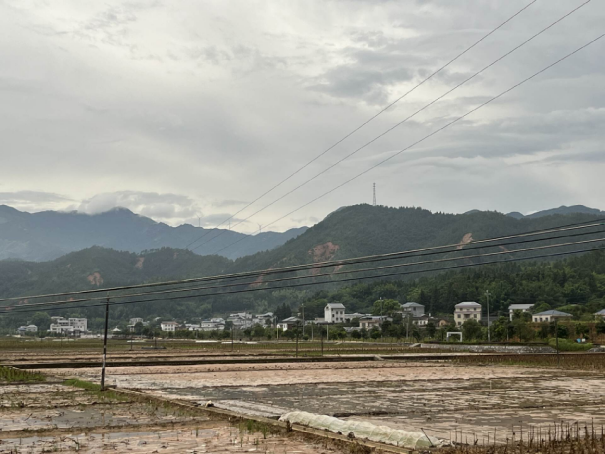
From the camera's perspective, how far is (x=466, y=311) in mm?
A: 155750

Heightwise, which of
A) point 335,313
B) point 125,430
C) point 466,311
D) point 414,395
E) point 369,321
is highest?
point 466,311

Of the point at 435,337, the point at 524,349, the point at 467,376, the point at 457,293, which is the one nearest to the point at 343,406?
the point at 467,376

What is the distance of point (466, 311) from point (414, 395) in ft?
450

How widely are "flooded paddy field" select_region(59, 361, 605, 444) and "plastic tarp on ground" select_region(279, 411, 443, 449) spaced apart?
141 cm

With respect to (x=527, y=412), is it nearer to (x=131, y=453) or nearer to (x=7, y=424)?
(x=131, y=453)

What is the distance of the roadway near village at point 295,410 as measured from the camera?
1286 centimetres

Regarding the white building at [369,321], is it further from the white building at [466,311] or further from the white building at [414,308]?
the white building at [466,311]

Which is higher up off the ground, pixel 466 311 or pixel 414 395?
pixel 466 311

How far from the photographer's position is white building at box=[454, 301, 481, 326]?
15339 cm

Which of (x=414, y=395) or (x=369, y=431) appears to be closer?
(x=369, y=431)

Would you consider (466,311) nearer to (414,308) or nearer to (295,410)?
(414,308)

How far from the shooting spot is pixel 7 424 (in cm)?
1574

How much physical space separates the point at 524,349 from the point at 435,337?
4828cm

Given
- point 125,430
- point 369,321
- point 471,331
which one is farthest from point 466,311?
point 125,430
